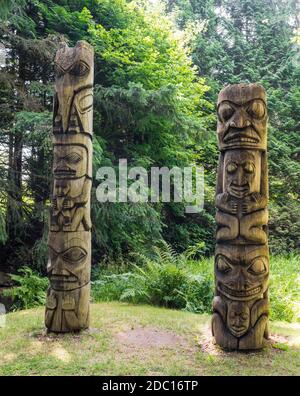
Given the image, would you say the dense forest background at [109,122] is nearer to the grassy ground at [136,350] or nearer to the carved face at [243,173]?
the grassy ground at [136,350]

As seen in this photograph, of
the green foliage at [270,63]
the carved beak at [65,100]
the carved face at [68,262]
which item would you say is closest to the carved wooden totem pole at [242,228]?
the carved face at [68,262]

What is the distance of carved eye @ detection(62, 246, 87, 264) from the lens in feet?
17.4

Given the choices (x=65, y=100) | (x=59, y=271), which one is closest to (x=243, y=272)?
(x=59, y=271)

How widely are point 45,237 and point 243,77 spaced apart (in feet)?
45.2

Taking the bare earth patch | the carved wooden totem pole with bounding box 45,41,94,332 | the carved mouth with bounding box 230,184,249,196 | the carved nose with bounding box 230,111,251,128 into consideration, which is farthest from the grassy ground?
the carved nose with bounding box 230,111,251,128

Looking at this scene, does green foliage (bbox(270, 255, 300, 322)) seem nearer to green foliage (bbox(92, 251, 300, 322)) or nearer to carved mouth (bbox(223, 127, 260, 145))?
green foliage (bbox(92, 251, 300, 322))

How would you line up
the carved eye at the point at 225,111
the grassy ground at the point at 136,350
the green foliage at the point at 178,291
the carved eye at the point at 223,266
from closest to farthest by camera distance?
1. the grassy ground at the point at 136,350
2. the carved eye at the point at 223,266
3. the carved eye at the point at 225,111
4. the green foliage at the point at 178,291

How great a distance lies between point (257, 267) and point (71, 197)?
2575mm

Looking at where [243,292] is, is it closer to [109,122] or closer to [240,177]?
[240,177]

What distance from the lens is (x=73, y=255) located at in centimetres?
532

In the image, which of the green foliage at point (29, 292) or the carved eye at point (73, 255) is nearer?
the carved eye at point (73, 255)

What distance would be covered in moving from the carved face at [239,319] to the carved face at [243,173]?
4.38 ft

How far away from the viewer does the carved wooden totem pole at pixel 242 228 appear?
4.75 m

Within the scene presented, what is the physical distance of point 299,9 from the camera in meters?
21.0
